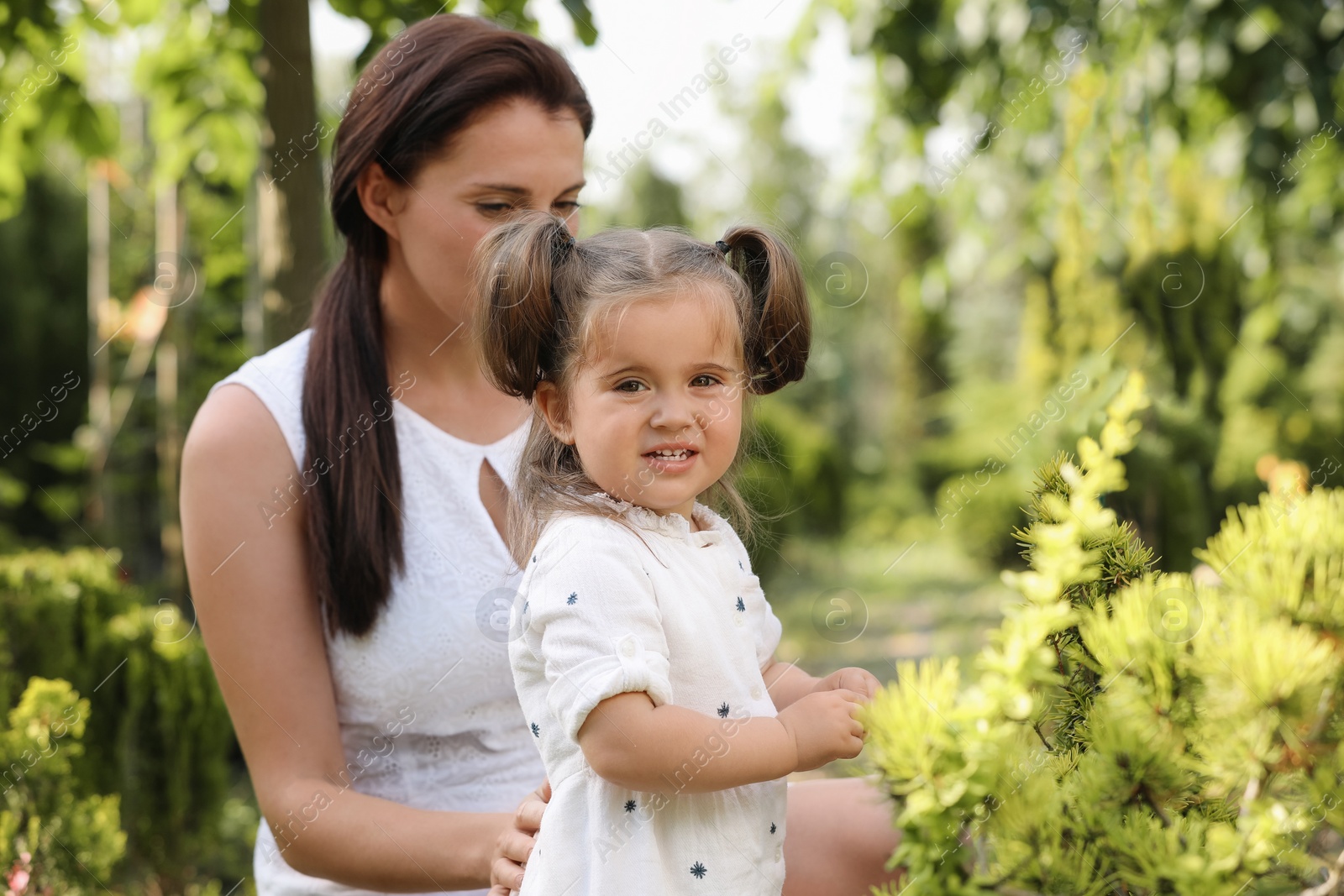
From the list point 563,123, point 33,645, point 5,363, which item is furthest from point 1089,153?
point 5,363

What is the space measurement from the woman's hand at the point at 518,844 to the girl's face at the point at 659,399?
1.33ft

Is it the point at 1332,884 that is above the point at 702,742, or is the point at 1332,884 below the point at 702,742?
above

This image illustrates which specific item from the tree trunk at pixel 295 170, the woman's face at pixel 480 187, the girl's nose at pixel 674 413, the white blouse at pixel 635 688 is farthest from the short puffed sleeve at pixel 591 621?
the tree trunk at pixel 295 170

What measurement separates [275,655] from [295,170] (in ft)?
4.95

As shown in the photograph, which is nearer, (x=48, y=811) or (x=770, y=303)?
(x=770, y=303)

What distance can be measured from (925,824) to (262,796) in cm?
138

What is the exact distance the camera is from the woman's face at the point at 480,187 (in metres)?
1.90

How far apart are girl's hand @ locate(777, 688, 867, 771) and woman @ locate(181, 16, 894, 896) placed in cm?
54

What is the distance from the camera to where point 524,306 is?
141 centimetres

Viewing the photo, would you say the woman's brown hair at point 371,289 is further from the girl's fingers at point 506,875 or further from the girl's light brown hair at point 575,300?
the girl's fingers at point 506,875

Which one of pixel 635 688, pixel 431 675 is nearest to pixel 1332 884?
pixel 635 688

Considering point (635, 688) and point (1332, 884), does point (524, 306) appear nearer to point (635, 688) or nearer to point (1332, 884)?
point (635, 688)

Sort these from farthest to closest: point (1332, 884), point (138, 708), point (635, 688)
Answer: point (138, 708), point (635, 688), point (1332, 884)

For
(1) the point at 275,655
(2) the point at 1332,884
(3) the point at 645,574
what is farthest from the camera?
(1) the point at 275,655
